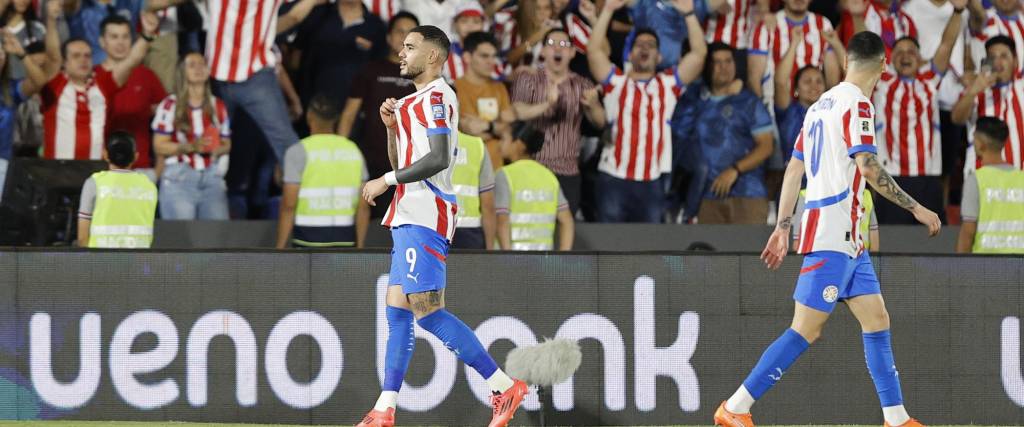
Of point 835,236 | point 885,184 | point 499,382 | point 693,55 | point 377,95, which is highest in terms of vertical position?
point 693,55

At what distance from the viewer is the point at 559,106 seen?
1149 centimetres

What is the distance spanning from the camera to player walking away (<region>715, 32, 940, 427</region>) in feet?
22.6

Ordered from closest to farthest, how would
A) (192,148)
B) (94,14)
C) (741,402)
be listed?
(741,402), (192,148), (94,14)

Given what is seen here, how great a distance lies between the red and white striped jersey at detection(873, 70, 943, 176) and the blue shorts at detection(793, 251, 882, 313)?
5165mm

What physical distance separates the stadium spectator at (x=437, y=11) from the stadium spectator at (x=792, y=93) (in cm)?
260

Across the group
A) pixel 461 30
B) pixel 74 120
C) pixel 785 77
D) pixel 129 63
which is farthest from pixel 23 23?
pixel 785 77

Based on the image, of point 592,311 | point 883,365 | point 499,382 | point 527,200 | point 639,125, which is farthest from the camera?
point 639,125

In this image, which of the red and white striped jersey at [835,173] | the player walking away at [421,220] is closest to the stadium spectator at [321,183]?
the player walking away at [421,220]

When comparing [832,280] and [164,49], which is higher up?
[164,49]

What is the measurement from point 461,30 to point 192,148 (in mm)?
2420

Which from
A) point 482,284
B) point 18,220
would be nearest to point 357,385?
point 482,284

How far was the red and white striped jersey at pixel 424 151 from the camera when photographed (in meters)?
7.07

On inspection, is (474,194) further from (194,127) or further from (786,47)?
(786,47)

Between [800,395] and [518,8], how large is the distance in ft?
16.4
